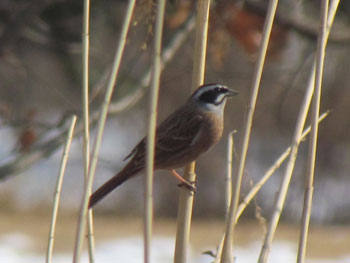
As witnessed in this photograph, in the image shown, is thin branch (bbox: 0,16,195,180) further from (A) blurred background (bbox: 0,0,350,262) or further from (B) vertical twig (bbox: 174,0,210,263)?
(B) vertical twig (bbox: 174,0,210,263)

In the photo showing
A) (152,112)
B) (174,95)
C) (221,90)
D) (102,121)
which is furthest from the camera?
(174,95)

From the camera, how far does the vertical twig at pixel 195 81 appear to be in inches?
78.4

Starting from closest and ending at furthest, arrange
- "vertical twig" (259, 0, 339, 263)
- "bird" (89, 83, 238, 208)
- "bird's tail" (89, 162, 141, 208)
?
"vertical twig" (259, 0, 339, 263) < "bird's tail" (89, 162, 141, 208) < "bird" (89, 83, 238, 208)

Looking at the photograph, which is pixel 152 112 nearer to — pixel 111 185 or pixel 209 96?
pixel 111 185

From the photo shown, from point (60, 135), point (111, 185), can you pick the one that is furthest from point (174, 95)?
point (111, 185)

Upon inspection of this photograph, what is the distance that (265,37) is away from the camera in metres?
1.80

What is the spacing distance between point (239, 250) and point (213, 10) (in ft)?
12.0

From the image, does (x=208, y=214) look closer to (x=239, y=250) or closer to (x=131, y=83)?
(x=239, y=250)

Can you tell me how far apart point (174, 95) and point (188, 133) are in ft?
16.5

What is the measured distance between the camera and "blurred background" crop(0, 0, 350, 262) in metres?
4.02

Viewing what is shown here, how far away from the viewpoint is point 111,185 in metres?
2.50

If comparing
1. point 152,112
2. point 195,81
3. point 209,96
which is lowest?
point 152,112

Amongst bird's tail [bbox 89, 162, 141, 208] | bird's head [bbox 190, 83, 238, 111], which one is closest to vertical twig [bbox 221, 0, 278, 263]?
bird's tail [bbox 89, 162, 141, 208]

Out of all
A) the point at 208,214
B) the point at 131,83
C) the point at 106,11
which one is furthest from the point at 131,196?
the point at 106,11
